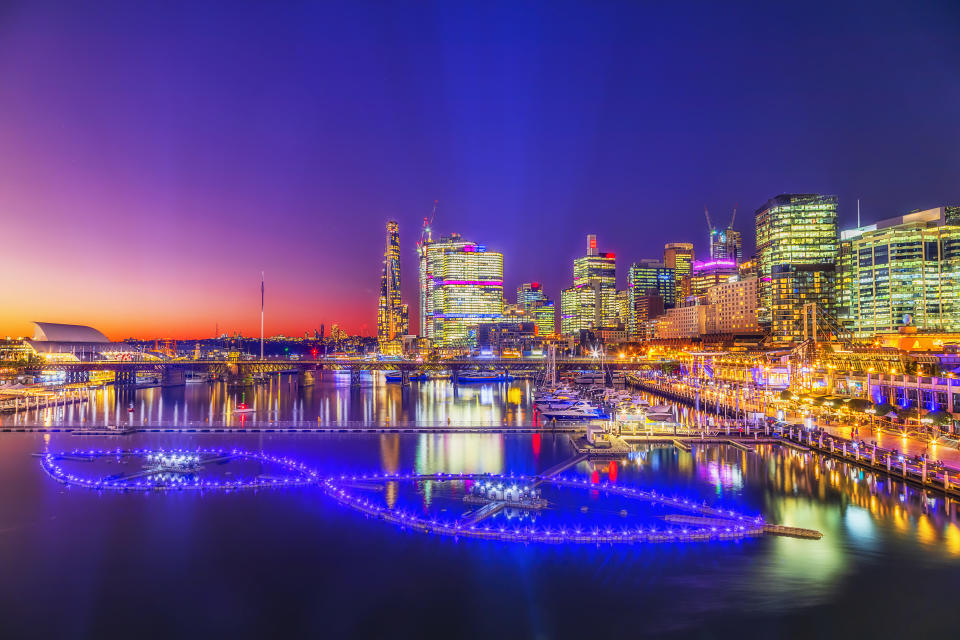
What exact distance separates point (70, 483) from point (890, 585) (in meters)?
39.2

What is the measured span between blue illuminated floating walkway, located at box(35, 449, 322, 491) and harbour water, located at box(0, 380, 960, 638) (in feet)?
3.86

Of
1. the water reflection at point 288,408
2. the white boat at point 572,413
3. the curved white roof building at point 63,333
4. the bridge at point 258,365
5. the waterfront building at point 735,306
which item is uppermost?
the waterfront building at point 735,306

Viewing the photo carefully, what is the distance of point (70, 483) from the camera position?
108 ft

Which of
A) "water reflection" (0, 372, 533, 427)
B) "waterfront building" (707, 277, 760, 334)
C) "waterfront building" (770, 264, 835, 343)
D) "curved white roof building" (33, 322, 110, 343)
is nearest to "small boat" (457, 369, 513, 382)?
"water reflection" (0, 372, 533, 427)

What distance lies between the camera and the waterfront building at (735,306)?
148 metres

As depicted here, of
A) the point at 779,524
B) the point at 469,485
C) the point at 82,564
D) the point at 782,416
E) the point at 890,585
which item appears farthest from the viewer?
the point at 782,416

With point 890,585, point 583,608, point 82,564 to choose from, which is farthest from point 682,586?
point 82,564

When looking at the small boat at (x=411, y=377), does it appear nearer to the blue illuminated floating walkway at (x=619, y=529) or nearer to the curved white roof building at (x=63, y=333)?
the curved white roof building at (x=63, y=333)

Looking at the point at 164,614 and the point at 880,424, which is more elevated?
the point at 880,424

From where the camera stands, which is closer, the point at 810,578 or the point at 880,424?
the point at 810,578

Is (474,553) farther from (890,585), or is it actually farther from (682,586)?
(890,585)

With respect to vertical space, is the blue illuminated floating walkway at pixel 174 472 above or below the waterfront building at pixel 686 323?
below

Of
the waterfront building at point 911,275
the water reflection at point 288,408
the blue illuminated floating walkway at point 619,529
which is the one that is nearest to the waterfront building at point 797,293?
the waterfront building at point 911,275

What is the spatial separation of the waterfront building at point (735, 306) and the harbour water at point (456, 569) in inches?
4868
